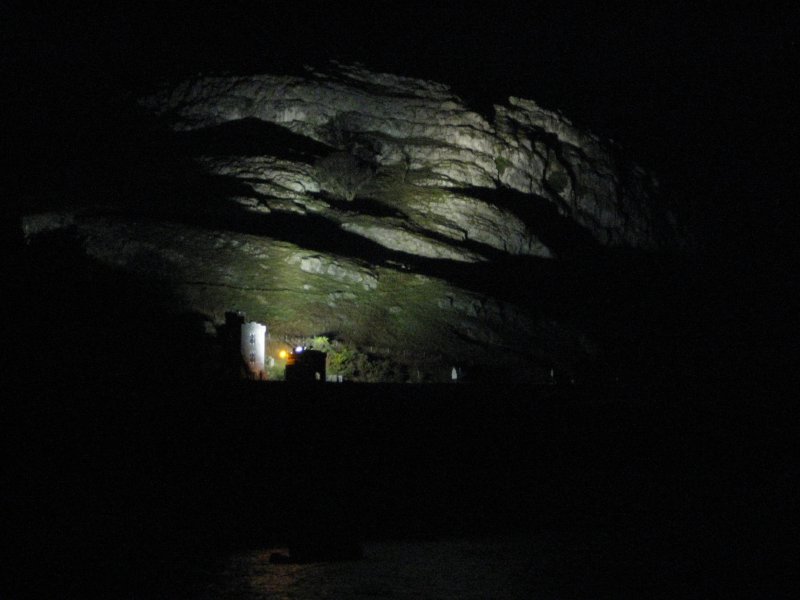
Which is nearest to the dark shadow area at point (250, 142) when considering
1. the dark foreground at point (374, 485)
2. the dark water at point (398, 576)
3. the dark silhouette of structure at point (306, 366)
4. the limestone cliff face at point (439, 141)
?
the limestone cliff face at point (439, 141)

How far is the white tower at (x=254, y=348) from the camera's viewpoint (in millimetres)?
43822

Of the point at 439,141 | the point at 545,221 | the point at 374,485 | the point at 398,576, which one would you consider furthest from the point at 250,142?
the point at 398,576

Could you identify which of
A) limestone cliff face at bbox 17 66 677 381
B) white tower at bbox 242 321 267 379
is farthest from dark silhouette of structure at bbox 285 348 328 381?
limestone cliff face at bbox 17 66 677 381

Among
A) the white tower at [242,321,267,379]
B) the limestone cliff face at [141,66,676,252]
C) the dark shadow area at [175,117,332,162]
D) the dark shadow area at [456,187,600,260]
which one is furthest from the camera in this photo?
the limestone cliff face at [141,66,676,252]

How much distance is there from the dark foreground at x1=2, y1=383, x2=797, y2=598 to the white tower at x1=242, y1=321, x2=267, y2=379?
510 inches

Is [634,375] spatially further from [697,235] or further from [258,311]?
[697,235]

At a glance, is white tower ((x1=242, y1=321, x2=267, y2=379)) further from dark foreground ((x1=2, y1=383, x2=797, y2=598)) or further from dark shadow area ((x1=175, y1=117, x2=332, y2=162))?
dark shadow area ((x1=175, y1=117, x2=332, y2=162))

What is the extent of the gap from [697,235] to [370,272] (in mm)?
48975

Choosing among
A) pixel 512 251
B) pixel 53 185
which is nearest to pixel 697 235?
pixel 512 251

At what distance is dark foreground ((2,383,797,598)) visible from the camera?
18.8 meters

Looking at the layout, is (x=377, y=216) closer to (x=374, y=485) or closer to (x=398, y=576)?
(x=374, y=485)

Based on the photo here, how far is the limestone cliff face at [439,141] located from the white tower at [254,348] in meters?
37.2

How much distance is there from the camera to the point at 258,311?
2071 inches

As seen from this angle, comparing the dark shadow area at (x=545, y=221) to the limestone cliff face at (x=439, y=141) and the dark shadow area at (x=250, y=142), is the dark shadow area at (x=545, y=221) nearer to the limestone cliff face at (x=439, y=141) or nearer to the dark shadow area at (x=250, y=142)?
the limestone cliff face at (x=439, y=141)
